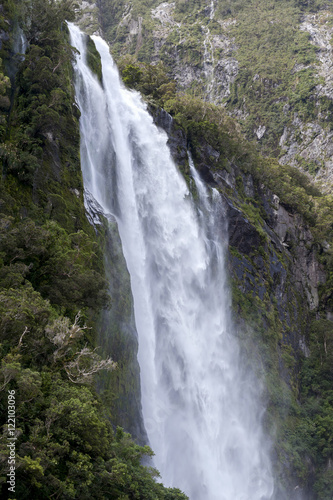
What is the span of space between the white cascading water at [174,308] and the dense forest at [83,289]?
1.92 m

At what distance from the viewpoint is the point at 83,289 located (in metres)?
11.1

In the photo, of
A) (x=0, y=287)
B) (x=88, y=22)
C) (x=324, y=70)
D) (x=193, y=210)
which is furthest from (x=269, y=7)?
(x=0, y=287)

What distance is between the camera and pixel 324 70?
247ft

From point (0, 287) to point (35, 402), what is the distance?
8.99 ft

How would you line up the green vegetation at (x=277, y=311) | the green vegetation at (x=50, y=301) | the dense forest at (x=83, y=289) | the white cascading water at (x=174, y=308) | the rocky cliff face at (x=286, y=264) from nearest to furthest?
the green vegetation at (x=50, y=301)
the dense forest at (x=83, y=289)
the white cascading water at (x=174, y=308)
the green vegetation at (x=277, y=311)
the rocky cliff face at (x=286, y=264)

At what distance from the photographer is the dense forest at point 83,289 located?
726cm

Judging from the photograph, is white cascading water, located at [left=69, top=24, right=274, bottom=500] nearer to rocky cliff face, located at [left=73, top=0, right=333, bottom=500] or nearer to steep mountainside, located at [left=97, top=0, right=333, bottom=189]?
rocky cliff face, located at [left=73, top=0, right=333, bottom=500]

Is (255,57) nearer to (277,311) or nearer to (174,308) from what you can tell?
(277,311)

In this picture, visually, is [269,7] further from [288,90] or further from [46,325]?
[46,325]

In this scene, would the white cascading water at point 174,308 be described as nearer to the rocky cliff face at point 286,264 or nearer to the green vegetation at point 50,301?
the rocky cliff face at point 286,264

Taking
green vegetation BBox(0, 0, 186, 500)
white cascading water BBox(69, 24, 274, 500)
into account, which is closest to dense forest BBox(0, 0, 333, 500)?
green vegetation BBox(0, 0, 186, 500)

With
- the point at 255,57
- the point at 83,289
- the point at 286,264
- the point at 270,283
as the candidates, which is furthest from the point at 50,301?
the point at 255,57

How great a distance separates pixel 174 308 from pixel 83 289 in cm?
1062

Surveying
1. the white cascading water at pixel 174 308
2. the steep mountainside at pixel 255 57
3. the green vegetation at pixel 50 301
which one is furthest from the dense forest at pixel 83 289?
the steep mountainside at pixel 255 57
